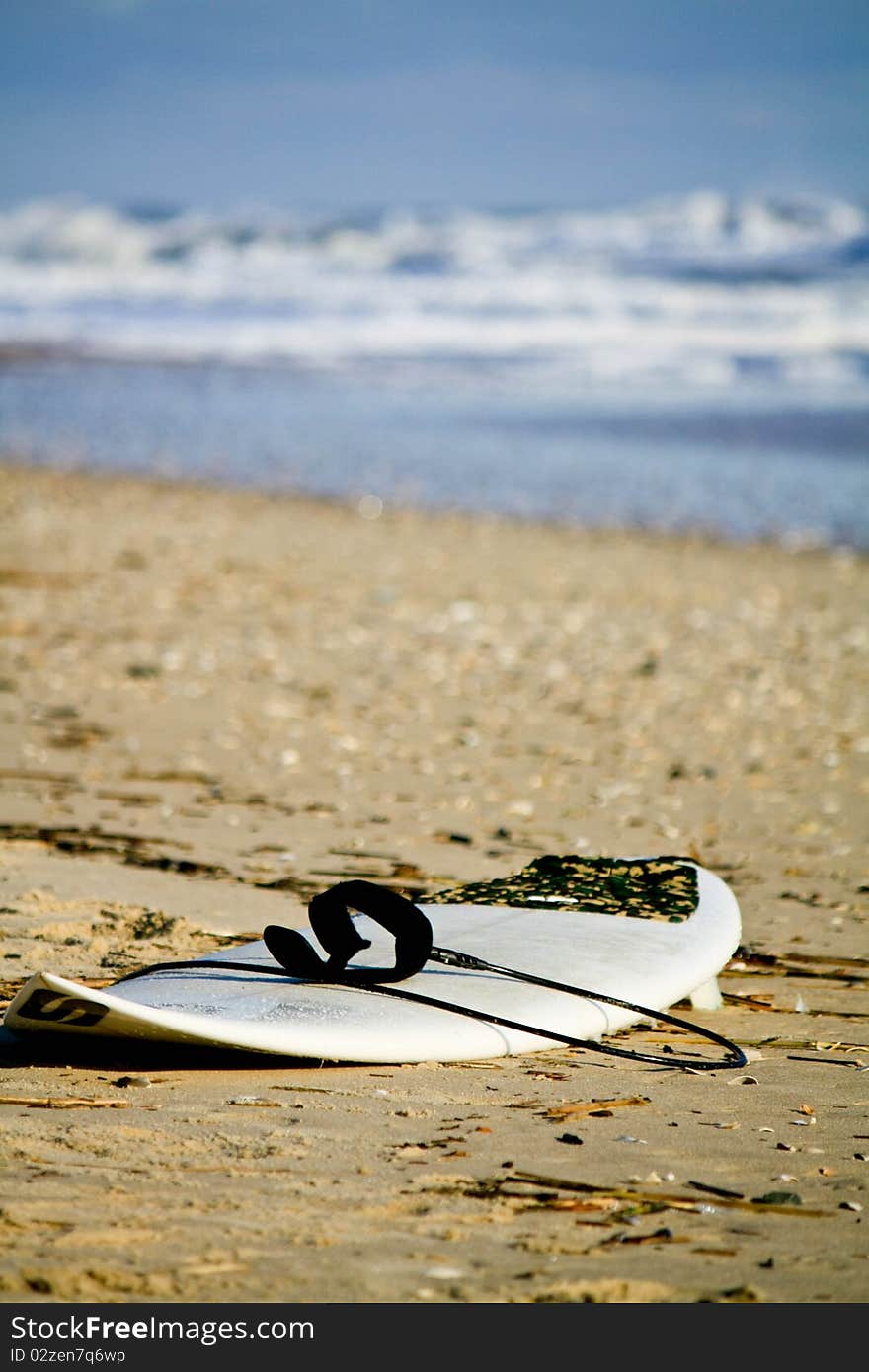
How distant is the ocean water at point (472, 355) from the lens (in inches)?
578

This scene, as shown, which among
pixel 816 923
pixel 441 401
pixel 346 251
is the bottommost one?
pixel 816 923

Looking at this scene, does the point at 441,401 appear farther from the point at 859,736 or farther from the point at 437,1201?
the point at 437,1201

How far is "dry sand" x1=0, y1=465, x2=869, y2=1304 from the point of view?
235 centimetres

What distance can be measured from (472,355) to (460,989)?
83.9 ft

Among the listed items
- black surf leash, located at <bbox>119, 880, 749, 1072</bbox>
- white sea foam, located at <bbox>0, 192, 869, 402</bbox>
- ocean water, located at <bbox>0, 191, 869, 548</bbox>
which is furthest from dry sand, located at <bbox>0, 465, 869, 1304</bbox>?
white sea foam, located at <bbox>0, 192, 869, 402</bbox>

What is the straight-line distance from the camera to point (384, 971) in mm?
3303

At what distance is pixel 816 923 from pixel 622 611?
4.74 metres

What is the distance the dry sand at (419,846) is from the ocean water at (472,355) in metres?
2.97

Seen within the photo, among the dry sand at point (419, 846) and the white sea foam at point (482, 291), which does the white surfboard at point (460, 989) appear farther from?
the white sea foam at point (482, 291)

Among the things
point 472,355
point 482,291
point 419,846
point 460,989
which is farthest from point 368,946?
point 482,291

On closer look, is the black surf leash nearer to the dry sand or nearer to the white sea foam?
the dry sand

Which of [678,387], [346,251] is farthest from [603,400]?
[346,251]

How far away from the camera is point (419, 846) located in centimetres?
510

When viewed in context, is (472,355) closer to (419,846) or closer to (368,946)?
(419,846)
